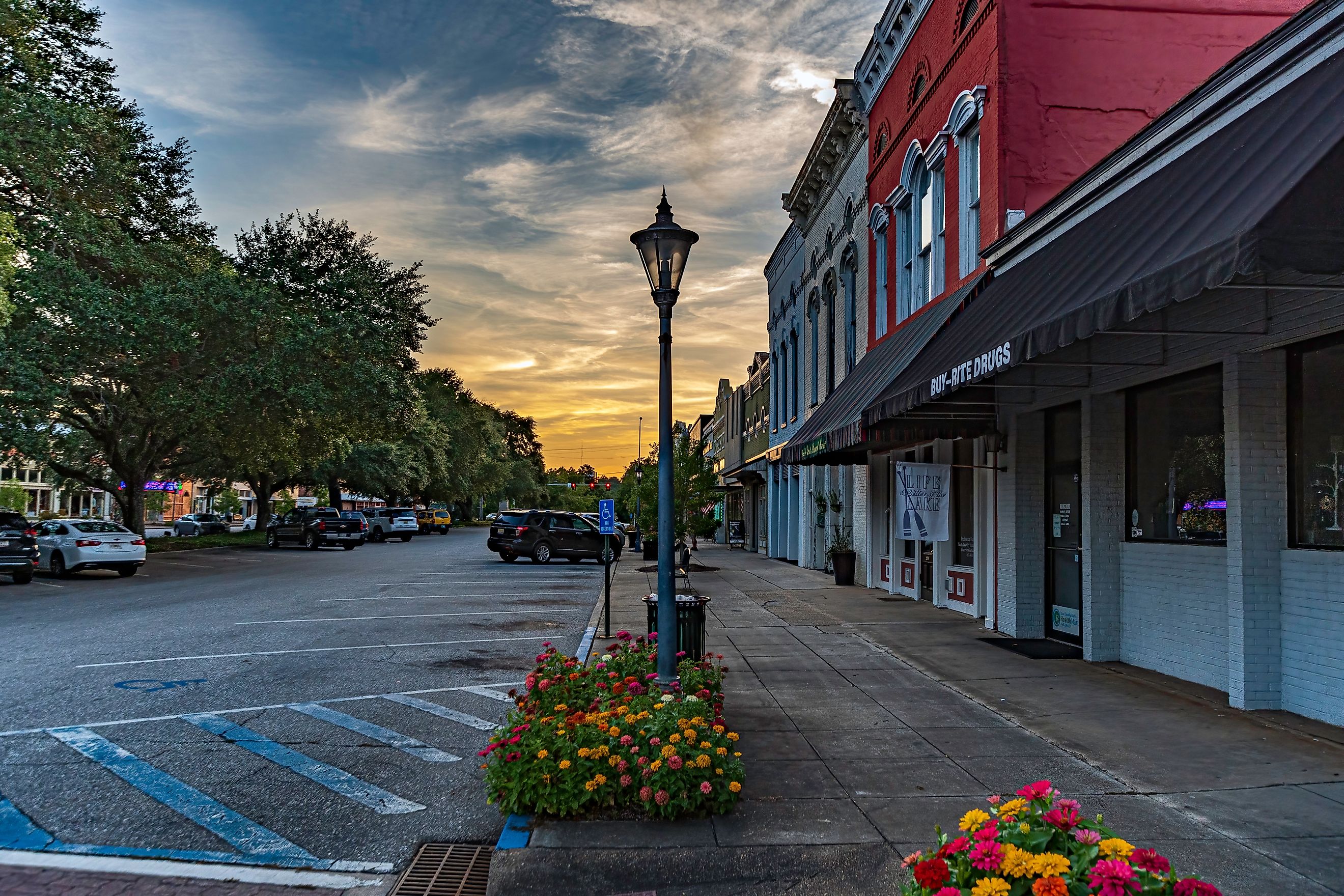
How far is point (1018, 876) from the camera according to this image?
8.27ft

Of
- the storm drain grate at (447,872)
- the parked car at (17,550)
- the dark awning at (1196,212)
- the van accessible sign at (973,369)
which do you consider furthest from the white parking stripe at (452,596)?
the storm drain grate at (447,872)

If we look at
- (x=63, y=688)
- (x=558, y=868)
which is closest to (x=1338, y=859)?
(x=558, y=868)

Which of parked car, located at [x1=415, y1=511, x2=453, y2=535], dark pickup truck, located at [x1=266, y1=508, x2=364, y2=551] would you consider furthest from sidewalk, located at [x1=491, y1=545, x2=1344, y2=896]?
parked car, located at [x1=415, y1=511, x2=453, y2=535]

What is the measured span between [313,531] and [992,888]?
128ft

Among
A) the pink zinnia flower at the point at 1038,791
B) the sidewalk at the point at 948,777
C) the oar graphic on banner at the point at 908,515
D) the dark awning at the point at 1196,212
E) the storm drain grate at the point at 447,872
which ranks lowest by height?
the storm drain grate at the point at 447,872

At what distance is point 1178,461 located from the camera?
887 cm

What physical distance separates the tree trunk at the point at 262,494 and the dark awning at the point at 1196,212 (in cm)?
4456

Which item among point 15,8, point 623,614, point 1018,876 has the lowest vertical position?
point 623,614

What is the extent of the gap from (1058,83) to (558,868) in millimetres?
11117

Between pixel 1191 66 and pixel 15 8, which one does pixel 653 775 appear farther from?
pixel 15 8

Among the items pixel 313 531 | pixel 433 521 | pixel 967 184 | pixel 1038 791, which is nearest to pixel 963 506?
pixel 967 184

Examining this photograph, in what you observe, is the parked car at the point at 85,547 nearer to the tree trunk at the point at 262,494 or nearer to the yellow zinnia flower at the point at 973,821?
the yellow zinnia flower at the point at 973,821

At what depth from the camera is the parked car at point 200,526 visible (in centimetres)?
6003

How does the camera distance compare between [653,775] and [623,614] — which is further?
[623,614]
